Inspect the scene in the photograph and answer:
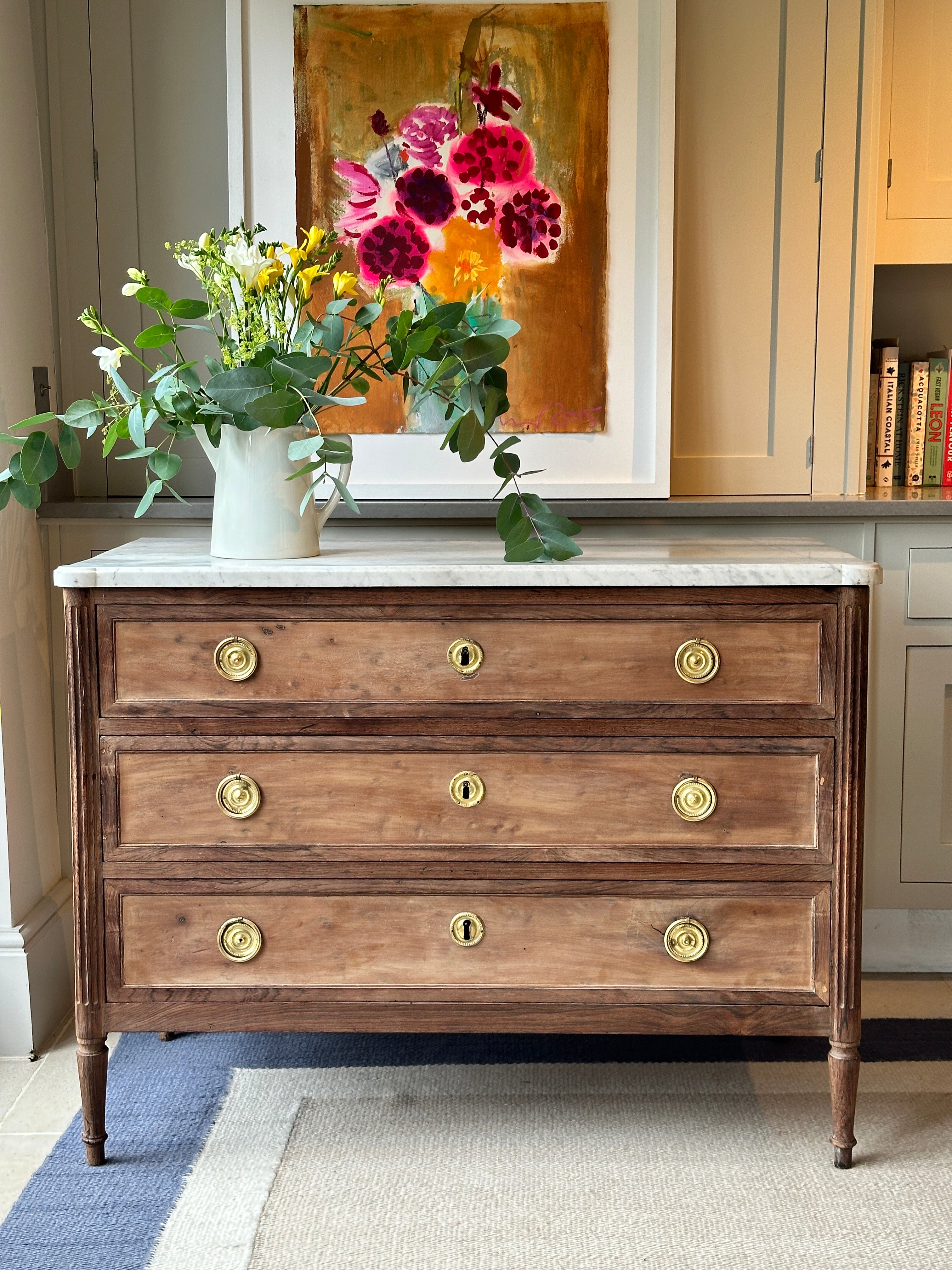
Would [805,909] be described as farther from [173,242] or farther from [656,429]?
[173,242]

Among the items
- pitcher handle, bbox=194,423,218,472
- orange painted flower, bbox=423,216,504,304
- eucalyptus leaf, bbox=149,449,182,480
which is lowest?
eucalyptus leaf, bbox=149,449,182,480

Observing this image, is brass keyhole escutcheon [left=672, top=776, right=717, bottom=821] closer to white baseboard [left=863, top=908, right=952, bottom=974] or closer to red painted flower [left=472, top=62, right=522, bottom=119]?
white baseboard [left=863, top=908, right=952, bottom=974]

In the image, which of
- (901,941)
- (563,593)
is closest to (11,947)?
(563,593)

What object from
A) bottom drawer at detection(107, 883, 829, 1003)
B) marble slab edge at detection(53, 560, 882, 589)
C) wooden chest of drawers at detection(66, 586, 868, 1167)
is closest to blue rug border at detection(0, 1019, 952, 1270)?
wooden chest of drawers at detection(66, 586, 868, 1167)

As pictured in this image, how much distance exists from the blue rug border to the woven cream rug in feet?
0.10

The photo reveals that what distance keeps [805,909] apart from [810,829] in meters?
0.12

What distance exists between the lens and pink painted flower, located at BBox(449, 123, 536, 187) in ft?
6.74

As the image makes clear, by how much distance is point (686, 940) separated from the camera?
162 cm

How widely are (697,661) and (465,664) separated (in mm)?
330

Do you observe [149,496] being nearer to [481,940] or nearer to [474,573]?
[474,573]

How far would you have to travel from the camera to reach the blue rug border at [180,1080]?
152cm
